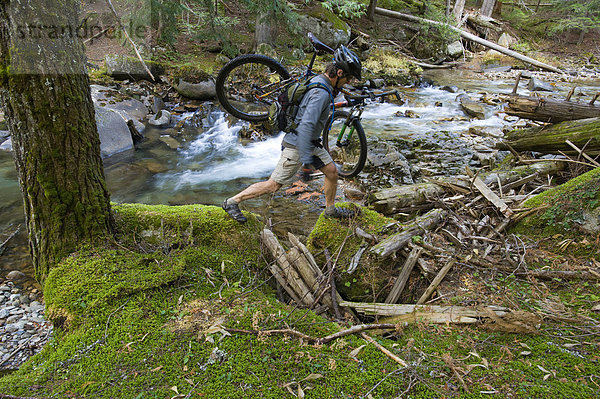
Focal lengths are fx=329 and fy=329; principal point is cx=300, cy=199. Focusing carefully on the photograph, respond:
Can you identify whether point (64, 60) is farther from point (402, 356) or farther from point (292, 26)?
point (292, 26)

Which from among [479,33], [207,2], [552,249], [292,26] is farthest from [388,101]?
[479,33]

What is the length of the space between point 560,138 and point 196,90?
11704mm

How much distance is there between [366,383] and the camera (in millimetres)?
2346

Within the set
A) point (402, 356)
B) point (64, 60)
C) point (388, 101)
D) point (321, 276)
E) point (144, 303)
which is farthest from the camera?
point (388, 101)

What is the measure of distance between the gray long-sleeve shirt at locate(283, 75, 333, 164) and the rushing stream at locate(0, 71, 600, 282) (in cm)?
265

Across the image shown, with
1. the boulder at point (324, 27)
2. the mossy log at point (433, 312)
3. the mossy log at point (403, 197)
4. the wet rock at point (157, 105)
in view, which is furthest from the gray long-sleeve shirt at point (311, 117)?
the boulder at point (324, 27)

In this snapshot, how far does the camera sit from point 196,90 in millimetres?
13000

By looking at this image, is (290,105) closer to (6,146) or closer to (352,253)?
(352,253)

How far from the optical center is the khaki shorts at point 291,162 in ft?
14.0

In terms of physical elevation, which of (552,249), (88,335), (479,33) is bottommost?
(88,335)

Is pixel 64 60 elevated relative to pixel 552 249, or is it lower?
elevated

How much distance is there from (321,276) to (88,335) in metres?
2.17

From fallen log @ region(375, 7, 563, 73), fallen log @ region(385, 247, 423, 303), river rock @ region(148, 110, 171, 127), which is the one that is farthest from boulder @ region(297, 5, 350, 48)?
fallen log @ region(385, 247, 423, 303)

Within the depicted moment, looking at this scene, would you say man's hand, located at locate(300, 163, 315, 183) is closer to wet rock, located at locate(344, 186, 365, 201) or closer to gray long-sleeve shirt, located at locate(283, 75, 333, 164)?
wet rock, located at locate(344, 186, 365, 201)
